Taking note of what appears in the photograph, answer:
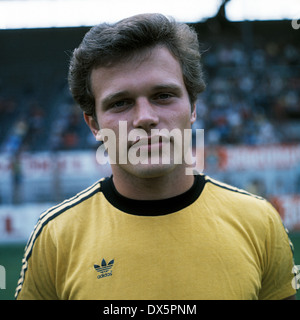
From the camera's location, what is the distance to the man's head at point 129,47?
1714 mm

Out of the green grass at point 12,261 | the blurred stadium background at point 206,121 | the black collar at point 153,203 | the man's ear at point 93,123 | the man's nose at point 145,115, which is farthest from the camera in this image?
the blurred stadium background at point 206,121

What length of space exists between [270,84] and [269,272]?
616 inches

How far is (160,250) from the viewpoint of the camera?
1.68m

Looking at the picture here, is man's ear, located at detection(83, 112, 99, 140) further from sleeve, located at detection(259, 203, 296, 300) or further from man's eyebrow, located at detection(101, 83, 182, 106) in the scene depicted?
sleeve, located at detection(259, 203, 296, 300)

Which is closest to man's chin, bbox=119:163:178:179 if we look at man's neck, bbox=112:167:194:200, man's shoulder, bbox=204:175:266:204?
man's neck, bbox=112:167:194:200

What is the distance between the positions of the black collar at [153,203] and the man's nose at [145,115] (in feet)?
1.21

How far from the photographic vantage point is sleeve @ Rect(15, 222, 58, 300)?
1776 mm

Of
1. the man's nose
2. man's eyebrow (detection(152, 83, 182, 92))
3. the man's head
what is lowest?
Answer: the man's nose

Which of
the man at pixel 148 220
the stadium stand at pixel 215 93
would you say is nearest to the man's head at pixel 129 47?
the man at pixel 148 220

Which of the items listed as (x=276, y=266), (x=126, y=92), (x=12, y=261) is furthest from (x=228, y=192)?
(x=12, y=261)

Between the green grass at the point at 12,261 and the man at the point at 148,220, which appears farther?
the green grass at the point at 12,261

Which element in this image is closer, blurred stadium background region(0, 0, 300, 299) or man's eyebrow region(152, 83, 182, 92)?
man's eyebrow region(152, 83, 182, 92)

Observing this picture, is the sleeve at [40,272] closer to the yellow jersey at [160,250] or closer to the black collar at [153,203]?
the yellow jersey at [160,250]

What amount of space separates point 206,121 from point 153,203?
12637mm
